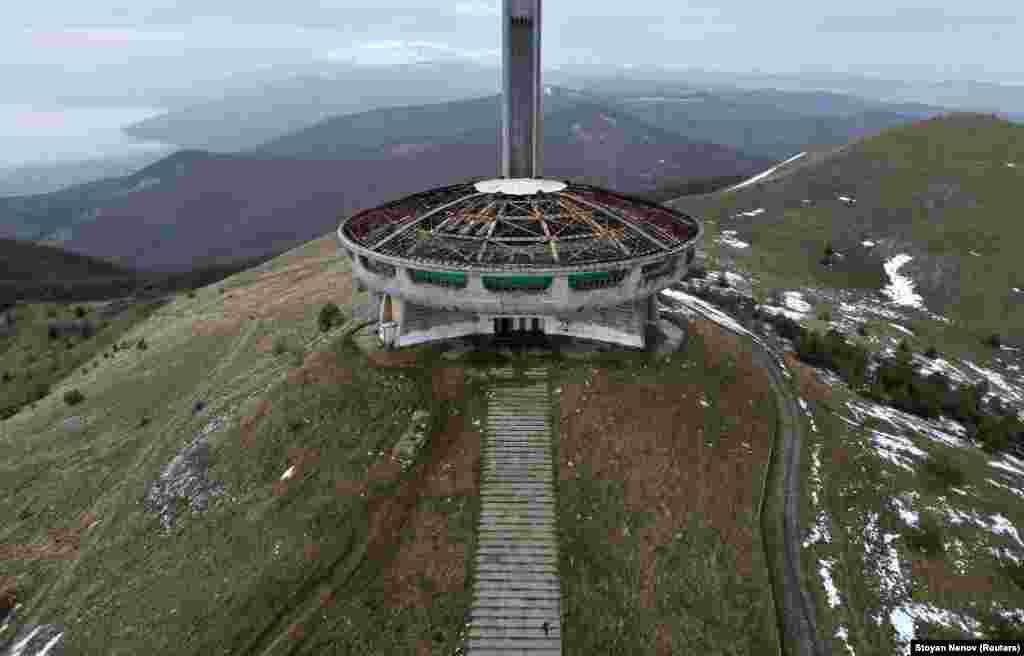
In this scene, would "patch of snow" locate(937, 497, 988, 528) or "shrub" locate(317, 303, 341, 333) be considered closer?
"patch of snow" locate(937, 497, 988, 528)

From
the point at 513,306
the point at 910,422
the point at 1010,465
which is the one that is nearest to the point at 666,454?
the point at 513,306

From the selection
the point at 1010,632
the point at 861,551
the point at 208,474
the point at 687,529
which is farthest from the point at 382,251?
the point at 1010,632

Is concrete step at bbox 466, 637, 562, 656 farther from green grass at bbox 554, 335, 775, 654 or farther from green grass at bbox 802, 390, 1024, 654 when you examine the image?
green grass at bbox 802, 390, 1024, 654

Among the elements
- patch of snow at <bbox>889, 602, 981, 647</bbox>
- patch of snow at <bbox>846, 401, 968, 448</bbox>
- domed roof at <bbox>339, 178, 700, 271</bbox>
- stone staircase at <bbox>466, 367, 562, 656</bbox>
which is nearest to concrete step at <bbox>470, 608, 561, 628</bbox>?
stone staircase at <bbox>466, 367, 562, 656</bbox>

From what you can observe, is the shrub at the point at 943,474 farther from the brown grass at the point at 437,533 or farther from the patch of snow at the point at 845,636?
the brown grass at the point at 437,533

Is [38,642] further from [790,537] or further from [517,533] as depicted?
[790,537]

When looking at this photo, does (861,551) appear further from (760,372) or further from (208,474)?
(208,474)
